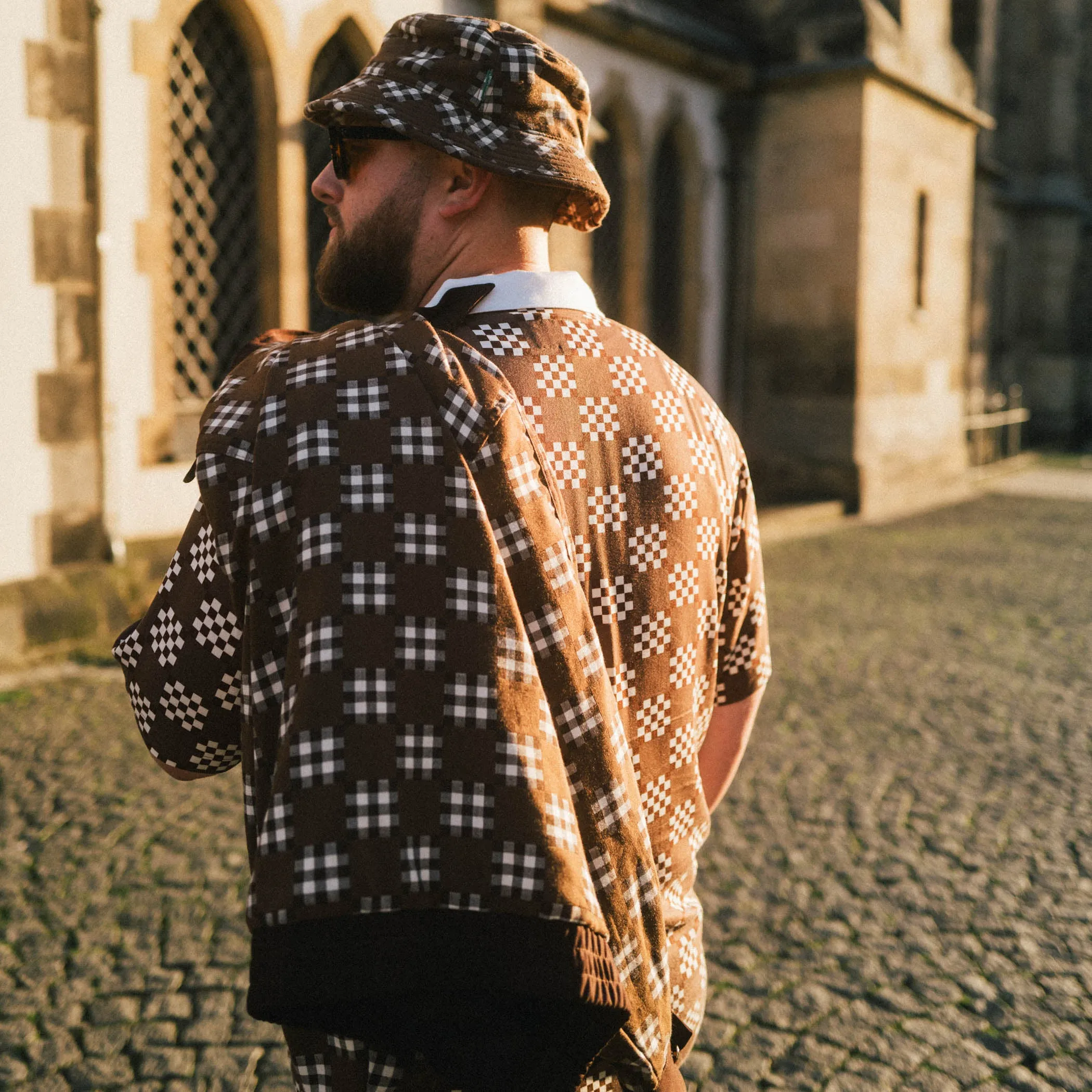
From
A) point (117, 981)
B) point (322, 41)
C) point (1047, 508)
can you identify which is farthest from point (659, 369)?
point (1047, 508)

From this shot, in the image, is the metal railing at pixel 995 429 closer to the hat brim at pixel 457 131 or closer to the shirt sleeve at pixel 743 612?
the shirt sleeve at pixel 743 612

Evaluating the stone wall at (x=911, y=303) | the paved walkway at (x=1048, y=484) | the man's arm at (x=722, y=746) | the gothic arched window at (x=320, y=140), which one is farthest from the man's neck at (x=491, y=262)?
the paved walkway at (x=1048, y=484)

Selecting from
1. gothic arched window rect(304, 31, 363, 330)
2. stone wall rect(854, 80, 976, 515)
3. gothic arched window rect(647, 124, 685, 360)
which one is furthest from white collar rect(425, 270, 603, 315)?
stone wall rect(854, 80, 976, 515)

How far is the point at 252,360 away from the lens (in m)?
1.20

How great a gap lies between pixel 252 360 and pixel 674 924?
2.80 feet

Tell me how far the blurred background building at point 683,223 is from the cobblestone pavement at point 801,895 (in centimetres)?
206

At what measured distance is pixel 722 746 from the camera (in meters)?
1.75

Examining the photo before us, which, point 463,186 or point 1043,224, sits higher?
point 1043,224

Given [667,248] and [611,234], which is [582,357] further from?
[667,248]

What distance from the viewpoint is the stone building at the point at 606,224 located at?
6.41 m

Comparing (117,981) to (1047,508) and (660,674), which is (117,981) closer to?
(660,674)

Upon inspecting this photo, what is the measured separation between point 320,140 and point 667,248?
490cm

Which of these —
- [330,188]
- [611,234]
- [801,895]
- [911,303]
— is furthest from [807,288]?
[330,188]

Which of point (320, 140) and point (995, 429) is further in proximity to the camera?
point (995, 429)
